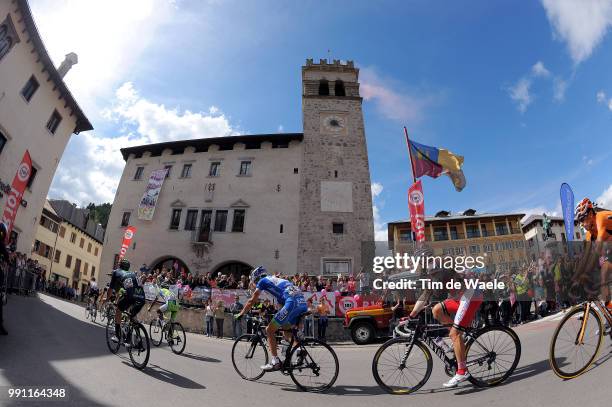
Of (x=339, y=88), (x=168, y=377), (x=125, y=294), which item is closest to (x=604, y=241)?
(x=168, y=377)

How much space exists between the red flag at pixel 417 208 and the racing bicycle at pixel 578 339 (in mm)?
11410

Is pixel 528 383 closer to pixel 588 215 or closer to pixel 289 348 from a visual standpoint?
pixel 588 215

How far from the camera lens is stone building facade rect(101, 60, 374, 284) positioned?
82.0 feet

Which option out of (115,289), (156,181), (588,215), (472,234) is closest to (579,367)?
(588,215)

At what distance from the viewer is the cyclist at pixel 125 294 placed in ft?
21.9

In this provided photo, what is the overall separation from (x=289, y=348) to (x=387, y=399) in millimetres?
1621

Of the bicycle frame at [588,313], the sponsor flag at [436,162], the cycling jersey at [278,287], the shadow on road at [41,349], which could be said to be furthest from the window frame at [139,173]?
the bicycle frame at [588,313]

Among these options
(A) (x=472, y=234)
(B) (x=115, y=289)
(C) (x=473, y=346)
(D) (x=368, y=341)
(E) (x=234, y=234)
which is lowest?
(D) (x=368, y=341)

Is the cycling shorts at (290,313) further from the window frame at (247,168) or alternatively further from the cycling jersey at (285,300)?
the window frame at (247,168)

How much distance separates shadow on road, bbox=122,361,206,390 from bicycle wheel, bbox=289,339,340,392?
1.49 meters

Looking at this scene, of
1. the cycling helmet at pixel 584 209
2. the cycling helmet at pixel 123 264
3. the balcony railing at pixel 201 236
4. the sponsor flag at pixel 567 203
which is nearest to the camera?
the cycling helmet at pixel 584 209

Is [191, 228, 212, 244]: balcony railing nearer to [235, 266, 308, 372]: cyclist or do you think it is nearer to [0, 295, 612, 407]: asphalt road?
[0, 295, 612, 407]: asphalt road

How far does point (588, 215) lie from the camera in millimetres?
4301

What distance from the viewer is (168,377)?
17.8ft
